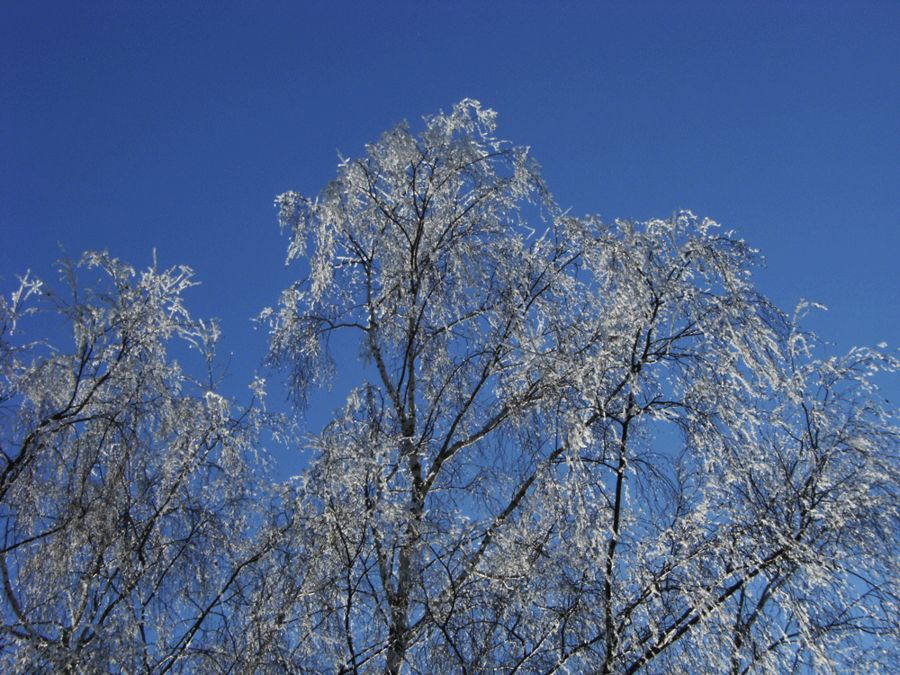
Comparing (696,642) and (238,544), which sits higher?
(238,544)

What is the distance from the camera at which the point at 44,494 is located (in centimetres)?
532

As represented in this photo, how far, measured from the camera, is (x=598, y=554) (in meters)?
4.39

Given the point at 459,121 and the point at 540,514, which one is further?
Answer: the point at 459,121

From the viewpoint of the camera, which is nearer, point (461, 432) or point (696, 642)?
point (696, 642)

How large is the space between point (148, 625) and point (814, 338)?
427cm

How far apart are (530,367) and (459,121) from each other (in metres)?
2.37

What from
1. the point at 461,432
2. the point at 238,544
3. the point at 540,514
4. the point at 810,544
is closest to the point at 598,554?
the point at 540,514

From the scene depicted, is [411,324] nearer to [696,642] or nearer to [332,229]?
[332,229]

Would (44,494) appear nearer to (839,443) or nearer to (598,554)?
(598,554)

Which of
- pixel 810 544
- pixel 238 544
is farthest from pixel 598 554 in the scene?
pixel 238 544

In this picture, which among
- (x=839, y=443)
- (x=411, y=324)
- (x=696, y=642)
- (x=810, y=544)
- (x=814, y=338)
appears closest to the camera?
(x=696, y=642)

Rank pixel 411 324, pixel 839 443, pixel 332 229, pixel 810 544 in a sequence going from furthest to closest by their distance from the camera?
1. pixel 332 229
2. pixel 411 324
3. pixel 839 443
4. pixel 810 544

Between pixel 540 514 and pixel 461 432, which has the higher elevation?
pixel 461 432

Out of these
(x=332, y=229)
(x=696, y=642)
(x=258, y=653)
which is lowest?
(x=696, y=642)
